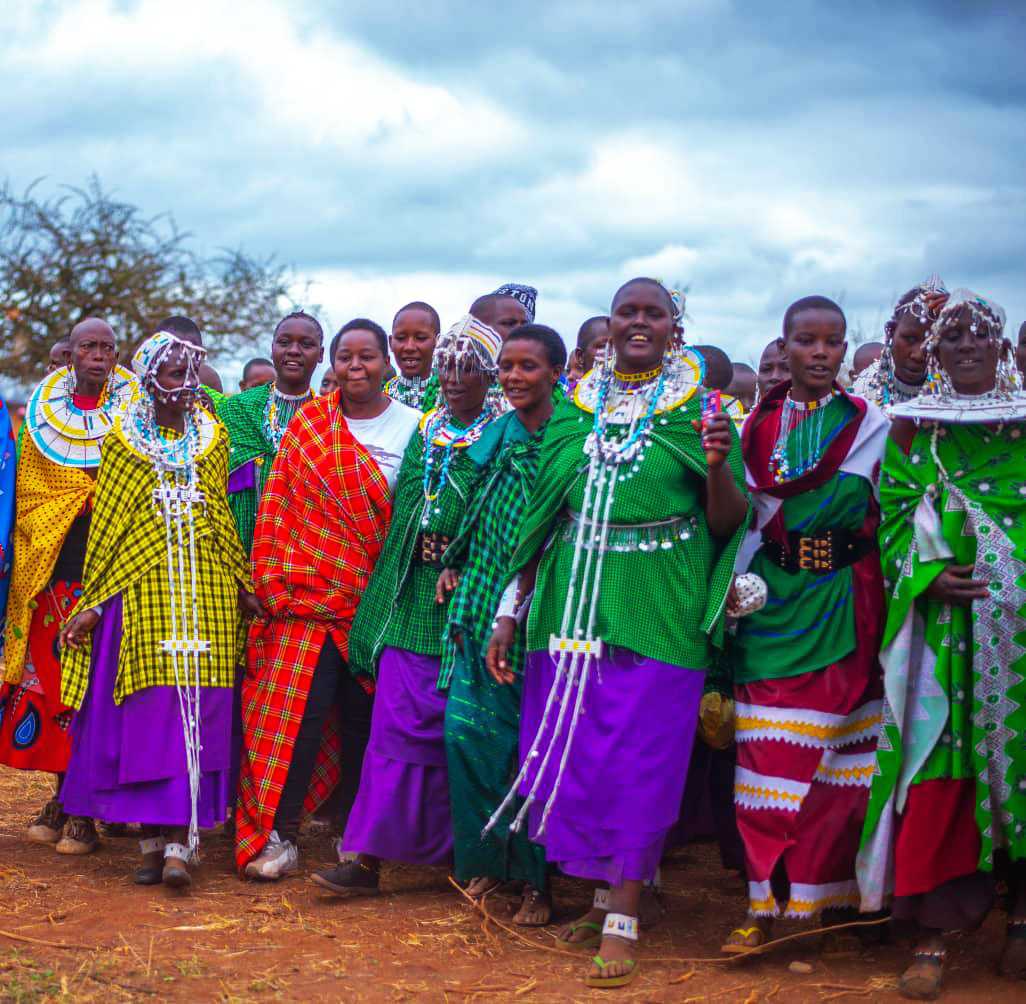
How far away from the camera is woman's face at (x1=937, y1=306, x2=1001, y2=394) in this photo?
4797 mm

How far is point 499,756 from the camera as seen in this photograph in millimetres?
5434

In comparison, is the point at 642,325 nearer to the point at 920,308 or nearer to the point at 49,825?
the point at 920,308

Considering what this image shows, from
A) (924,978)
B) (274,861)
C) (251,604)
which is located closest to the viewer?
(924,978)

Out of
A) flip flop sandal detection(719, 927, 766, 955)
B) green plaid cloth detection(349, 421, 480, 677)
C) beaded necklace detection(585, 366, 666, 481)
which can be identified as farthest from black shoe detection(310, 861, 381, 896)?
beaded necklace detection(585, 366, 666, 481)

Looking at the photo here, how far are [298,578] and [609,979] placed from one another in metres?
2.19

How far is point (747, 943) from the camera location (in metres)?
4.88

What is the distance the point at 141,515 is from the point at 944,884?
11.4 feet

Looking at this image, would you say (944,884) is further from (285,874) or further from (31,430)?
(31,430)

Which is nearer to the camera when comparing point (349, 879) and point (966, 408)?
point (966, 408)

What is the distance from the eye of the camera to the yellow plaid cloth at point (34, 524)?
21.4 ft

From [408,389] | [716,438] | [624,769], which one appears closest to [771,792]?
[624,769]

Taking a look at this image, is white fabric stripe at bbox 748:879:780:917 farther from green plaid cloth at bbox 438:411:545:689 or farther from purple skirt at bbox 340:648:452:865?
purple skirt at bbox 340:648:452:865

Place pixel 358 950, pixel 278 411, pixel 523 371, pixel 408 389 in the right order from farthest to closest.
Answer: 1. pixel 408 389
2. pixel 278 411
3. pixel 523 371
4. pixel 358 950

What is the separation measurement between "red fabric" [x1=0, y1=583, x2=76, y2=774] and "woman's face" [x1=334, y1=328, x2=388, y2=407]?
5.39 ft
